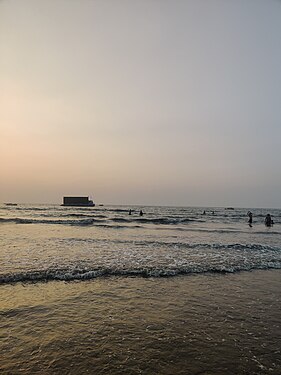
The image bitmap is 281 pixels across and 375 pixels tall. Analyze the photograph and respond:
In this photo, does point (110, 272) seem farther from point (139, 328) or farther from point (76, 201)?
point (76, 201)

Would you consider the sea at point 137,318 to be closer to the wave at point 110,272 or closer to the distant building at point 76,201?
the wave at point 110,272

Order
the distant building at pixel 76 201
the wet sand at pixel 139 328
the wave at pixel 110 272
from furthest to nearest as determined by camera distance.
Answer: the distant building at pixel 76 201 → the wave at pixel 110 272 → the wet sand at pixel 139 328

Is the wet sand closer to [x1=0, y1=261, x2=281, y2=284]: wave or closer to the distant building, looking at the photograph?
[x1=0, y1=261, x2=281, y2=284]: wave

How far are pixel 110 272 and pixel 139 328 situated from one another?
16.5ft

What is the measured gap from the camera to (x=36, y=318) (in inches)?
251

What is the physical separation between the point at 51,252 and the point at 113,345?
10684 millimetres

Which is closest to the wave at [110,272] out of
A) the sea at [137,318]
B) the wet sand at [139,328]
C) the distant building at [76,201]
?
the sea at [137,318]

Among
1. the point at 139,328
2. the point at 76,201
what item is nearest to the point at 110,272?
the point at 139,328

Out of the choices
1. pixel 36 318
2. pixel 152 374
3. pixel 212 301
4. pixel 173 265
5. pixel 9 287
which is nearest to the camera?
pixel 152 374

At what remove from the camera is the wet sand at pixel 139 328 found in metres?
4.62

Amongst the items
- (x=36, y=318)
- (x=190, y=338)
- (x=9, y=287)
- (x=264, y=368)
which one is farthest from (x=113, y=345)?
(x=9, y=287)

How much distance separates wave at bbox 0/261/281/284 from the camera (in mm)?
9758

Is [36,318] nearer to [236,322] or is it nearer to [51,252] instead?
[236,322]

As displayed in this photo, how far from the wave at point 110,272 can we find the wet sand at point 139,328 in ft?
2.11
